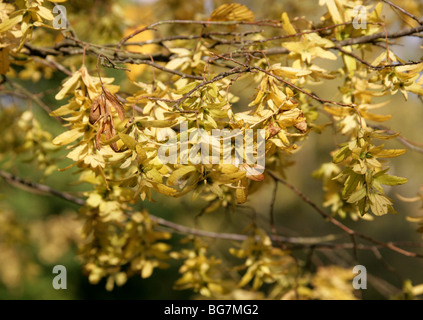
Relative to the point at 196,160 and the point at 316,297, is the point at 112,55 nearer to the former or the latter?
the point at 196,160

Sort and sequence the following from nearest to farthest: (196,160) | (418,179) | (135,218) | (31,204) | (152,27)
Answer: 1. (196,160)
2. (152,27)
3. (135,218)
4. (31,204)
5. (418,179)

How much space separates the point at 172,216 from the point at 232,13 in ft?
16.4

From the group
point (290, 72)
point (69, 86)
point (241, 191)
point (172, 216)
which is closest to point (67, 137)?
point (69, 86)

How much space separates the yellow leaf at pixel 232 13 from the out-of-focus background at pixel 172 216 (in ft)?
1.57

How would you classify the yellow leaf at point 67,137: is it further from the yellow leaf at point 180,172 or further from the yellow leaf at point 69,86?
the yellow leaf at point 180,172

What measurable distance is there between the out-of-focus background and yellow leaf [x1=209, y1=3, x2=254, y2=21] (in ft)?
1.57

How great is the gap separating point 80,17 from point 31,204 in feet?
14.0

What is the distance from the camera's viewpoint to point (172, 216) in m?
5.83

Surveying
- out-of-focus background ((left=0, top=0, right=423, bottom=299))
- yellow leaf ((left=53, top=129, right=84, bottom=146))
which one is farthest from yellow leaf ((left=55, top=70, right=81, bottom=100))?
out-of-focus background ((left=0, top=0, right=423, bottom=299))

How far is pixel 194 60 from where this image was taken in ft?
3.31

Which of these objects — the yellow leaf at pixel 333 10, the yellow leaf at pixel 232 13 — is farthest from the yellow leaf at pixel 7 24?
the yellow leaf at pixel 333 10

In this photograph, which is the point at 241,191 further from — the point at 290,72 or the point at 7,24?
the point at 7,24
